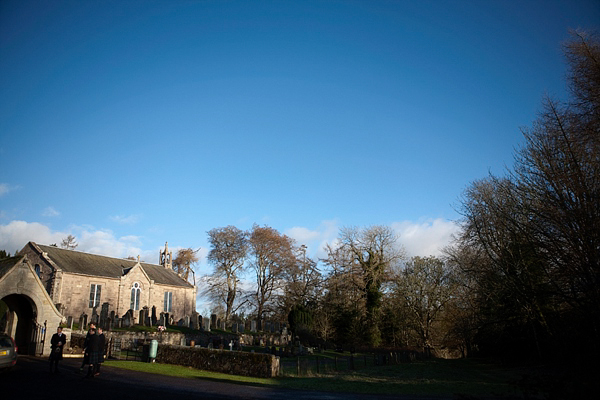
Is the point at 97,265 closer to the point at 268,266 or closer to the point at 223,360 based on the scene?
the point at 268,266

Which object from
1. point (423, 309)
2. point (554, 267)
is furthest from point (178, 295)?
point (554, 267)

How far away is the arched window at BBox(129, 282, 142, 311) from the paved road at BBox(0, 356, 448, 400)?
28664 mm

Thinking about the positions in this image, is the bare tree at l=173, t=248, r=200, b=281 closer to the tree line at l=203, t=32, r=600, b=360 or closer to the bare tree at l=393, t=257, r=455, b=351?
the tree line at l=203, t=32, r=600, b=360

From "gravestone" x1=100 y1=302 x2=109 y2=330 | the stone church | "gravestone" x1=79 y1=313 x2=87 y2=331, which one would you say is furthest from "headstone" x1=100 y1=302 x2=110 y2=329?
the stone church

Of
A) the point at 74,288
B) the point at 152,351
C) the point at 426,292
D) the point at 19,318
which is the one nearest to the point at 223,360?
the point at 152,351

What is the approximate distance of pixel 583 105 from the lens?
13844 mm

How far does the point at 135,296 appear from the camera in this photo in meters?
43.9

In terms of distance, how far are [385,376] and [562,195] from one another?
11.3m

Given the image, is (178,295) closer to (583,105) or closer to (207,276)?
(207,276)

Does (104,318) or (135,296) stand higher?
(135,296)

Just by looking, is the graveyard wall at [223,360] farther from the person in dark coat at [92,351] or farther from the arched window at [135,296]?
the arched window at [135,296]

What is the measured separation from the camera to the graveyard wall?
57.0ft

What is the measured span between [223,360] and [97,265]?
31.2 meters

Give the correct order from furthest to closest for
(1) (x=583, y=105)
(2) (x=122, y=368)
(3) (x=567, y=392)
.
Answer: (2) (x=122, y=368)
(1) (x=583, y=105)
(3) (x=567, y=392)
